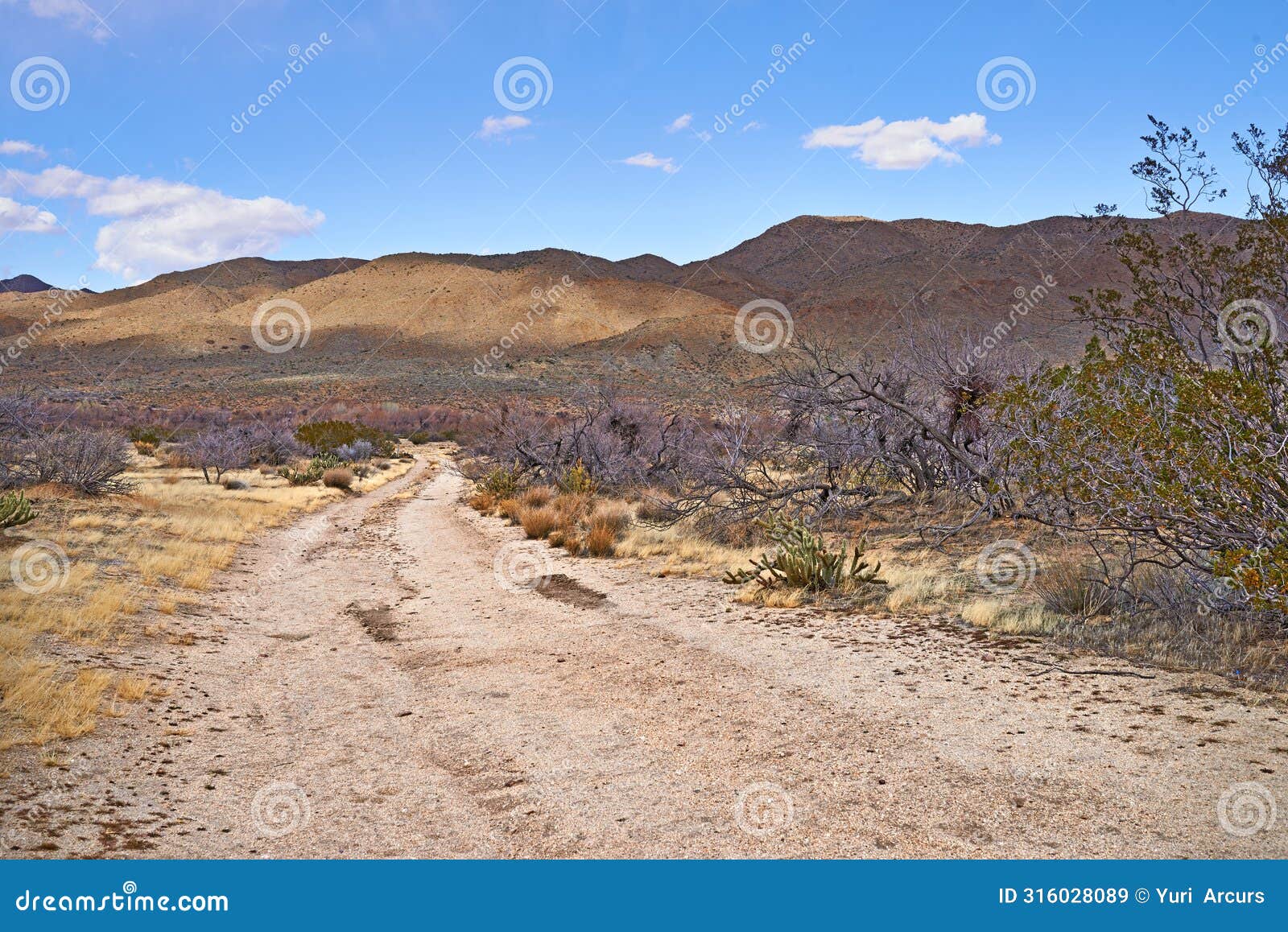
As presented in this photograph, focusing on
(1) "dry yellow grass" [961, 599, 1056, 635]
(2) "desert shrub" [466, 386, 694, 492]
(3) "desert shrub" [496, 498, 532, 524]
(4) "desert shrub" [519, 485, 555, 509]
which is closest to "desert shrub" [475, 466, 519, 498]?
(2) "desert shrub" [466, 386, 694, 492]

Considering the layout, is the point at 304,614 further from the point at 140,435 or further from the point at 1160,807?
the point at 140,435

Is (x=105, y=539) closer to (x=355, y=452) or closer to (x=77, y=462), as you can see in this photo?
(x=77, y=462)

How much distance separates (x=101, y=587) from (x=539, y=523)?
7.90 meters

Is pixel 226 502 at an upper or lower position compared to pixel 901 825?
upper

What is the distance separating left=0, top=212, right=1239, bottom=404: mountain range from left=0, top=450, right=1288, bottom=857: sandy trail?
48.9 meters

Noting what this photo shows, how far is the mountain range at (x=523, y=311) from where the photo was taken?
228 ft

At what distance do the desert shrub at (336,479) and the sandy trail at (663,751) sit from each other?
53.1 feet

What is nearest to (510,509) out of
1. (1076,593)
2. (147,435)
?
(1076,593)

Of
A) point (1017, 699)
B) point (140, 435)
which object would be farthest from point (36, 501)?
point (140, 435)

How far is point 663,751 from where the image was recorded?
5.46m

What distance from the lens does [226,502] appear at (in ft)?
62.3

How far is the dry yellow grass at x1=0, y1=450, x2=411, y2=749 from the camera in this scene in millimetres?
5996

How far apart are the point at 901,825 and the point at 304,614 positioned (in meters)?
8.37

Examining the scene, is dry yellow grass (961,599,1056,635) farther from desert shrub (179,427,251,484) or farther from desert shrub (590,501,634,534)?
desert shrub (179,427,251,484)
